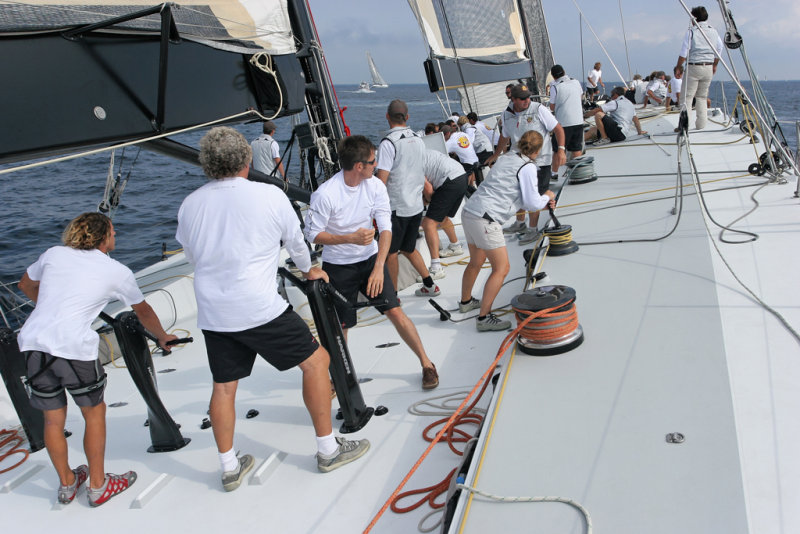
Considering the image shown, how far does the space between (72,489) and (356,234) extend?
76.1 inches

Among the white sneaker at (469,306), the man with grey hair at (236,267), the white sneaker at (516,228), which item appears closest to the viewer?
the man with grey hair at (236,267)

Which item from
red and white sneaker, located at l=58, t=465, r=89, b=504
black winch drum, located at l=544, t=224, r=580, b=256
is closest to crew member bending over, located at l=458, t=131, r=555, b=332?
black winch drum, located at l=544, t=224, r=580, b=256

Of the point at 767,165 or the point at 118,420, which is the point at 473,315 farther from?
the point at 767,165

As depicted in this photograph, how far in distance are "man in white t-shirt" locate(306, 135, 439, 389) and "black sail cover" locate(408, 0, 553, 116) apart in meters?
4.86

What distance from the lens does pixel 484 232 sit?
13.6 feet

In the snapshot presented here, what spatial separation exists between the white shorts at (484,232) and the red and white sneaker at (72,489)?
2666 millimetres

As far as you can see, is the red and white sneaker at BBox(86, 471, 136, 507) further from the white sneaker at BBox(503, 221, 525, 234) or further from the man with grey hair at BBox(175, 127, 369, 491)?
the white sneaker at BBox(503, 221, 525, 234)

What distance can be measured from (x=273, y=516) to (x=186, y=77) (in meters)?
2.35

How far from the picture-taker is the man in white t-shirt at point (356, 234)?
344 cm

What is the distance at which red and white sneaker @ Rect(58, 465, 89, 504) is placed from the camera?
9.92 ft

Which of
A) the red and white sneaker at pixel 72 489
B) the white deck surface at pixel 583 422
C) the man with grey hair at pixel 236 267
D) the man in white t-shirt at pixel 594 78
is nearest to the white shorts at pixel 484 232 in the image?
the white deck surface at pixel 583 422

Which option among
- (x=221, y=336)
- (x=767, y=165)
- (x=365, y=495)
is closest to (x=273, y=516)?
(x=365, y=495)

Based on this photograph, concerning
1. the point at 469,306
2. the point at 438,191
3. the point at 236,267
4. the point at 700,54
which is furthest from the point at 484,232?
the point at 700,54

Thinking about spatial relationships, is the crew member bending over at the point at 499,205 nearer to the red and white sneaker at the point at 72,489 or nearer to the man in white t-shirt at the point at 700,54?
the red and white sneaker at the point at 72,489
